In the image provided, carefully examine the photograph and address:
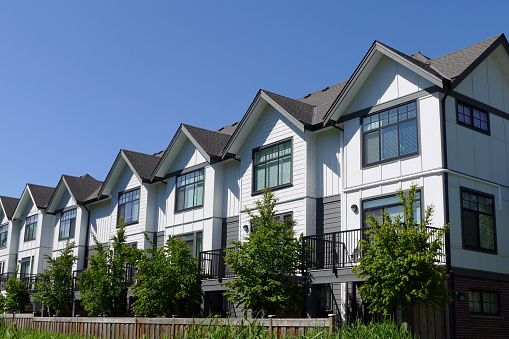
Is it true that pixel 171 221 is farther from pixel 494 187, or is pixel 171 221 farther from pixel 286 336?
pixel 286 336

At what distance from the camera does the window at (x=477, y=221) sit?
18578mm

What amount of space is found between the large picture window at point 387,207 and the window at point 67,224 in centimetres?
2179

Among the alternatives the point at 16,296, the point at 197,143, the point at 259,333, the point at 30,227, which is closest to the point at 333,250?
the point at 259,333

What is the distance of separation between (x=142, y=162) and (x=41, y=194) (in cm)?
1240

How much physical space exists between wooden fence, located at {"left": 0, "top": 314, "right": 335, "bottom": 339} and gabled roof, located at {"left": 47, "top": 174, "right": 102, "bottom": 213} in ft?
57.6

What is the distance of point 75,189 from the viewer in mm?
37062

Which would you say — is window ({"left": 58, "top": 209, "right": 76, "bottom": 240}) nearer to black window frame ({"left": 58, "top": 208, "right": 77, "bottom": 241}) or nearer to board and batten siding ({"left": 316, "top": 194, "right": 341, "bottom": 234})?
black window frame ({"left": 58, "top": 208, "right": 77, "bottom": 241})

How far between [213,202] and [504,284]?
1160 cm

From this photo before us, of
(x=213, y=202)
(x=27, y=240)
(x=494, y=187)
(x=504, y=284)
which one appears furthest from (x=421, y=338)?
(x=27, y=240)

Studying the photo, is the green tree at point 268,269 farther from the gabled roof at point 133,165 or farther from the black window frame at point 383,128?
the gabled roof at point 133,165

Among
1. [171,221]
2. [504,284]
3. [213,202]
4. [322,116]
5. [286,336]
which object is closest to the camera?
[286,336]

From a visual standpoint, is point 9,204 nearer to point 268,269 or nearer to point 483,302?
point 268,269

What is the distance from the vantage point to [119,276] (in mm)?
27109

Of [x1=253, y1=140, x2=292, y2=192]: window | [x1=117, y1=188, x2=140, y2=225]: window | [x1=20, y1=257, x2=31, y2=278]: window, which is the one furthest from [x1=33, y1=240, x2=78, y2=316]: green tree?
[x1=253, y1=140, x2=292, y2=192]: window
